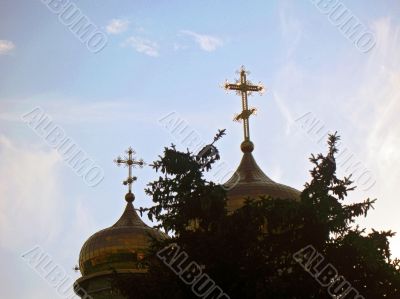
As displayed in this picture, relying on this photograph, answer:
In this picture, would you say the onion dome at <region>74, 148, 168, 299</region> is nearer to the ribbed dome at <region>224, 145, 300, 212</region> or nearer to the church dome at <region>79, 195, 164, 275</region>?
the church dome at <region>79, 195, 164, 275</region>

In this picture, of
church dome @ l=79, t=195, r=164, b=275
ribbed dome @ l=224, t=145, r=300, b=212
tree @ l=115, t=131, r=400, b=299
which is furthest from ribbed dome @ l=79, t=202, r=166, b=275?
tree @ l=115, t=131, r=400, b=299

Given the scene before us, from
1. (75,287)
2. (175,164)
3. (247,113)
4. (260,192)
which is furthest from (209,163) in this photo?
(75,287)

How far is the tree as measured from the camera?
1558 centimetres

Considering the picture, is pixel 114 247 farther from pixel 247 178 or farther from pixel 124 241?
pixel 247 178

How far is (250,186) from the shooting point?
29.0m

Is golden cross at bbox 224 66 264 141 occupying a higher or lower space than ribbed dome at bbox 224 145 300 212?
higher

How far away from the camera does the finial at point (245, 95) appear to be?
102 ft

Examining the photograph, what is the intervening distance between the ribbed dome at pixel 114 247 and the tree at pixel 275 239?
50.1 ft

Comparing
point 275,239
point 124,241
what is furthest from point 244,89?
point 275,239

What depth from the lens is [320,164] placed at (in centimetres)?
1666

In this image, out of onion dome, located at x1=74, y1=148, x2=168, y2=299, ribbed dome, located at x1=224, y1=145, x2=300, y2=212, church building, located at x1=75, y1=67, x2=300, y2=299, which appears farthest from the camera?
onion dome, located at x1=74, y1=148, x2=168, y2=299

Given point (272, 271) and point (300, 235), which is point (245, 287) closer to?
point (272, 271)

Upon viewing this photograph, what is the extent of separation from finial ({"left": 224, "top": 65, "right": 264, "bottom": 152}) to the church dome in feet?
18.7

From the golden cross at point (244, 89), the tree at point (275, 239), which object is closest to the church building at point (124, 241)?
the golden cross at point (244, 89)
